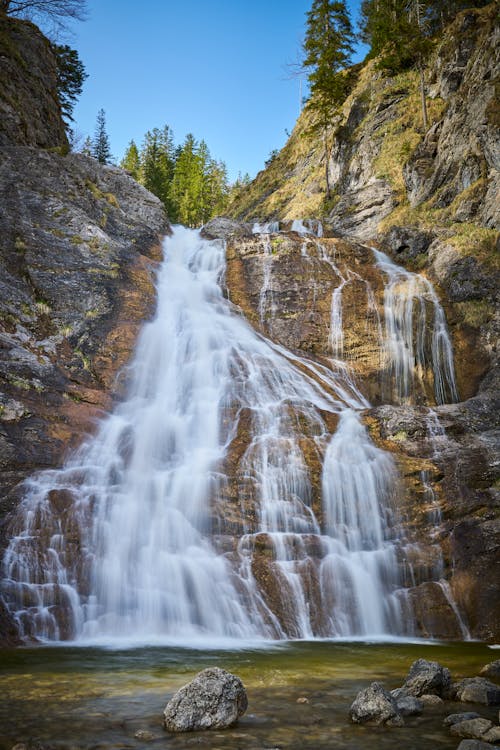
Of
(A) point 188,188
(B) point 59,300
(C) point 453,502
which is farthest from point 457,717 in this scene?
(A) point 188,188

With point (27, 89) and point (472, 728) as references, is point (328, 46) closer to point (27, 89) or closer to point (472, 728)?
point (27, 89)

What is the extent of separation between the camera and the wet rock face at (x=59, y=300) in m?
12.0

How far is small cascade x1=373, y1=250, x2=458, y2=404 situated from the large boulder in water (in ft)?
43.0

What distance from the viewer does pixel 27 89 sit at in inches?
971

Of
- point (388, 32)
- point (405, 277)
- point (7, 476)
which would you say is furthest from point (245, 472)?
point (388, 32)

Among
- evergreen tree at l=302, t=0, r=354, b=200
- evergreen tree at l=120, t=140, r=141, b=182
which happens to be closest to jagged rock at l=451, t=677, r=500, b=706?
evergreen tree at l=302, t=0, r=354, b=200

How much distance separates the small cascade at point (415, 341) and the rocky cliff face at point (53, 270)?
8428 mm

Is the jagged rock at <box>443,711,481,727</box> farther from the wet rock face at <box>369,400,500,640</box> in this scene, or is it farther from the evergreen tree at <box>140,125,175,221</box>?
the evergreen tree at <box>140,125,175,221</box>

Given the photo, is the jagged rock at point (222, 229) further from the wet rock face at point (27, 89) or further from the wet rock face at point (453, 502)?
the wet rock face at point (453, 502)

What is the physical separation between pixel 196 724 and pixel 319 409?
1003 cm

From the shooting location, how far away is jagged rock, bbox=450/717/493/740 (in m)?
4.13

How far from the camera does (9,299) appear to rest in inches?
610

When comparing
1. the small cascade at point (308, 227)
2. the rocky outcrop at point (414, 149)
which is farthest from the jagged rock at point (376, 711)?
the small cascade at point (308, 227)

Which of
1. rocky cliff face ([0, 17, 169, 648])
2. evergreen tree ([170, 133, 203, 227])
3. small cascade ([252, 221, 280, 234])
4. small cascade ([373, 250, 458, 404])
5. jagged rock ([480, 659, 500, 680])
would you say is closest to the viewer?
jagged rock ([480, 659, 500, 680])
